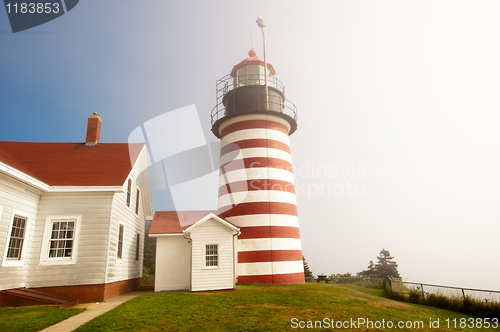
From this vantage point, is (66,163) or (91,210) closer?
(91,210)

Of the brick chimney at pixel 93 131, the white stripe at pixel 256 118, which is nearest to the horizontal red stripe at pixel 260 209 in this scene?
the white stripe at pixel 256 118

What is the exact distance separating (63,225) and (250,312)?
7.70 m

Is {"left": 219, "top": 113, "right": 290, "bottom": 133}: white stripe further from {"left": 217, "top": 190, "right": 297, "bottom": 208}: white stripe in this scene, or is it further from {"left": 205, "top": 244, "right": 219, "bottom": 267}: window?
{"left": 205, "top": 244, "right": 219, "bottom": 267}: window

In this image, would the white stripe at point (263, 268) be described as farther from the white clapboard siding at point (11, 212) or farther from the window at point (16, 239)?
the window at point (16, 239)

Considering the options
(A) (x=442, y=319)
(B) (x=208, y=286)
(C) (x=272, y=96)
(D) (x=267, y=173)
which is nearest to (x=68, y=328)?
(B) (x=208, y=286)

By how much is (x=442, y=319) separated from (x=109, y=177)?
12697 millimetres

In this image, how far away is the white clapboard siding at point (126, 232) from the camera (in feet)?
43.5

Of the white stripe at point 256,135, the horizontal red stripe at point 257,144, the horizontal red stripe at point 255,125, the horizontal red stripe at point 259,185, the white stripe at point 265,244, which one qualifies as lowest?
the white stripe at point 265,244

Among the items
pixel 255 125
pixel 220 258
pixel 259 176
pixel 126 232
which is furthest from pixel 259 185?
pixel 126 232

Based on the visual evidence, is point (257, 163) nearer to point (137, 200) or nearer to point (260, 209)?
point (260, 209)

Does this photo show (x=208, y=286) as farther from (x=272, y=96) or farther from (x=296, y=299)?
(x=272, y=96)

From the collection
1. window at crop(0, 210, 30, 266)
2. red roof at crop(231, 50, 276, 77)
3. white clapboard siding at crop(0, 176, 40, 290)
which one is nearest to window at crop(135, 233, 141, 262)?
white clapboard siding at crop(0, 176, 40, 290)

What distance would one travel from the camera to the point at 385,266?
43.7 m

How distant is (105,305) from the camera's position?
1133 cm
